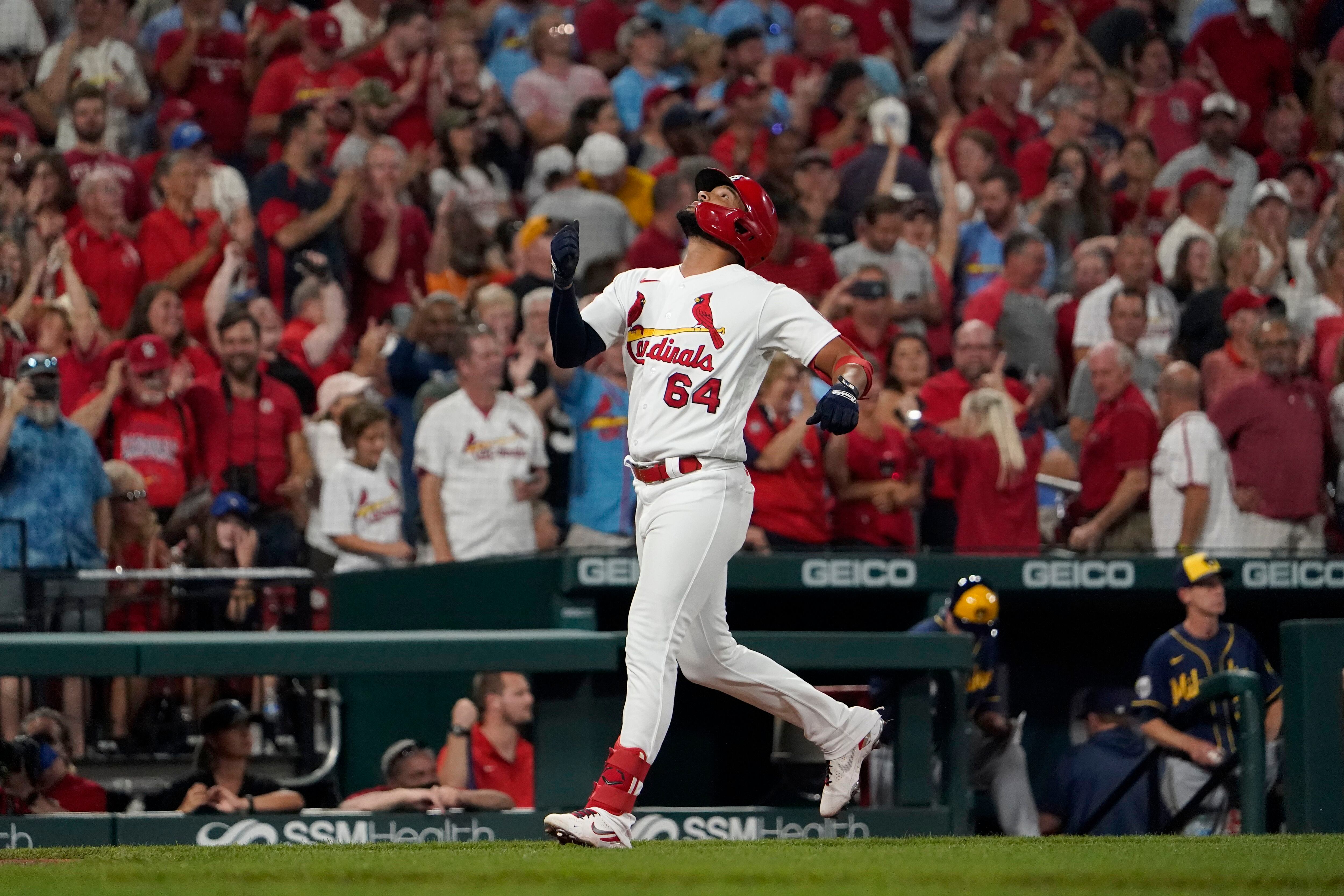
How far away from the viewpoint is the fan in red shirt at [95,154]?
10.4 metres

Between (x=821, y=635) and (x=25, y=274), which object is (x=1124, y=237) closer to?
(x=821, y=635)

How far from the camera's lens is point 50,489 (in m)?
8.10

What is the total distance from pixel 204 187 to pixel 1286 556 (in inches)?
225

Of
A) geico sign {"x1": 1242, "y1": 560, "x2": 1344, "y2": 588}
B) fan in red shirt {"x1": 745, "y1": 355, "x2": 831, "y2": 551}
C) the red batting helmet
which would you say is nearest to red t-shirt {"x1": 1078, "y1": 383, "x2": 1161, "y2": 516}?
geico sign {"x1": 1242, "y1": 560, "x2": 1344, "y2": 588}

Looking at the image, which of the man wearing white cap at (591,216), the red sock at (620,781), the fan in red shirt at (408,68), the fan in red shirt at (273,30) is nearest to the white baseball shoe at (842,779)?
the red sock at (620,781)

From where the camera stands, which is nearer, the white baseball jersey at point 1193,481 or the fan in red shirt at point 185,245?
the white baseball jersey at point 1193,481

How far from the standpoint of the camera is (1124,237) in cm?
1093

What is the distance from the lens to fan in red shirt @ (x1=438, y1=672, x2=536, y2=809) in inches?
300

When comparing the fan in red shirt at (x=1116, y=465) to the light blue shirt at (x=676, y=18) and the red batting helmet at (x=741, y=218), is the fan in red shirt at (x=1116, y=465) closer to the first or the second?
the red batting helmet at (x=741, y=218)

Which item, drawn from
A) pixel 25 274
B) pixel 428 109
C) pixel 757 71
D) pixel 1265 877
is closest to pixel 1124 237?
pixel 757 71

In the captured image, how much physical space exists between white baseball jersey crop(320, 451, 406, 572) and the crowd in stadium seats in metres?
A: 0.02

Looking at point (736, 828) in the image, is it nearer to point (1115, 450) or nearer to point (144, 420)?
point (1115, 450)

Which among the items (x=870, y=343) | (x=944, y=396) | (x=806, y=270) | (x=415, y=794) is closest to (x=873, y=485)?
(x=944, y=396)

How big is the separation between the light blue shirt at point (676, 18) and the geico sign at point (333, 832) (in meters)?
7.49
